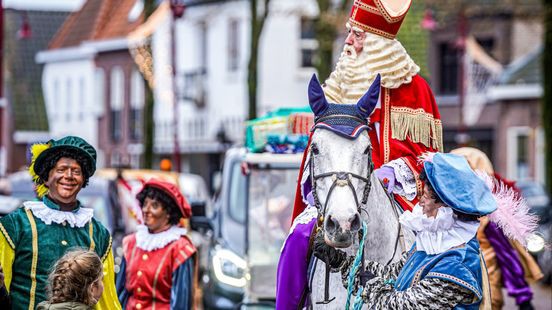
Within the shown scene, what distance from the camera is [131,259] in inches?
355

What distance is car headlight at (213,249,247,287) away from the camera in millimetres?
12609

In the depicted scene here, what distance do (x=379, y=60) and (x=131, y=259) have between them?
7.68ft

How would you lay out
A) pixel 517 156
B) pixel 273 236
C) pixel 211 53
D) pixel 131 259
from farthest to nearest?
pixel 211 53, pixel 517 156, pixel 273 236, pixel 131 259

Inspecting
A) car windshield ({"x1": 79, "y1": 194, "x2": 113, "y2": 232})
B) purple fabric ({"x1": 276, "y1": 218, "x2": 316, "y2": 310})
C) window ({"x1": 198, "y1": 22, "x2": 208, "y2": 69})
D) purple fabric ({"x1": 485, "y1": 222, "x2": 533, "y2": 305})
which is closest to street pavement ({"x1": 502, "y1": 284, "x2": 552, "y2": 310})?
purple fabric ({"x1": 485, "y1": 222, "x2": 533, "y2": 305})

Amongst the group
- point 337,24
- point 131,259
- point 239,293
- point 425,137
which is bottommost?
point 239,293

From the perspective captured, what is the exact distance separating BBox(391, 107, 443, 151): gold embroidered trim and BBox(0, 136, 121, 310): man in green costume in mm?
1825

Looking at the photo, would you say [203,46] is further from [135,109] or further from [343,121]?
[343,121]

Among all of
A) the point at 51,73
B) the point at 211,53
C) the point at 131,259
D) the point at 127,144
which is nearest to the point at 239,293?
the point at 131,259

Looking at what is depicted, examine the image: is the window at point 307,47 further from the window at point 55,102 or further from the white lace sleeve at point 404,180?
the white lace sleeve at point 404,180

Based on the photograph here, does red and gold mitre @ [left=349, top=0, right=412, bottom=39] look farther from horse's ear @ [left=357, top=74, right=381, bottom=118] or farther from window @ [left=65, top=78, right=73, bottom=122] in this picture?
window @ [left=65, top=78, right=73, bottom=122]

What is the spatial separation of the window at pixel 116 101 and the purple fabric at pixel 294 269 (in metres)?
43.9

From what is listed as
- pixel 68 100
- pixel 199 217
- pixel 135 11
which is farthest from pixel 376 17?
pixel 68 100

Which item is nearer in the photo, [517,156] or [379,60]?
[379,60]

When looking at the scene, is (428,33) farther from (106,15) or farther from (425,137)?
(425,137)
